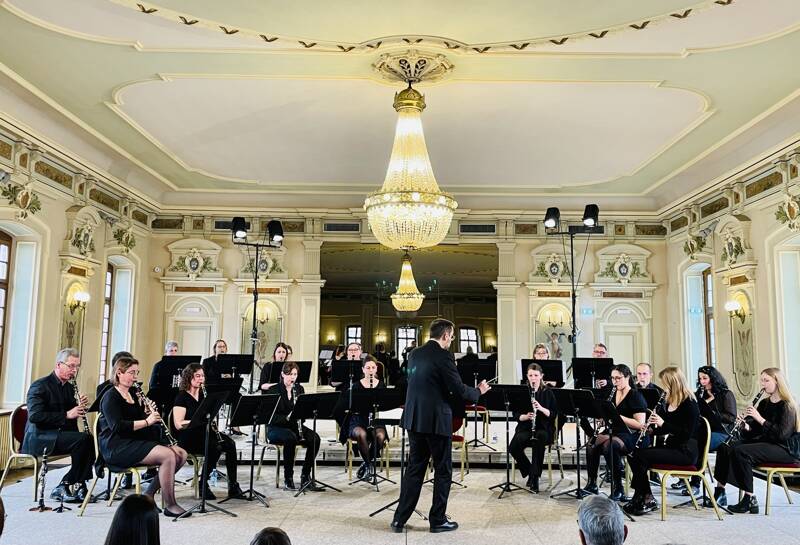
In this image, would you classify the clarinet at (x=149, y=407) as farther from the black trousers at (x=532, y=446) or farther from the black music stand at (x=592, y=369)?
the black music stand at (x=592, y=369)

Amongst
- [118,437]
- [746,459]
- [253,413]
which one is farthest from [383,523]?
[746,459]

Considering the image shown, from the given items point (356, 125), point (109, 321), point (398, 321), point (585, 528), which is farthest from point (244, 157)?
point (585, 528)

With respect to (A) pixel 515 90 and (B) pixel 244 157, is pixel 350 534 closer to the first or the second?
(A) pixel 515 90

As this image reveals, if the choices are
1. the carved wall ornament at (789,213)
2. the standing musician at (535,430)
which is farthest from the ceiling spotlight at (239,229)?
the carved wall ornament at (789,213)

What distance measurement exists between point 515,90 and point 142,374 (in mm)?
7737

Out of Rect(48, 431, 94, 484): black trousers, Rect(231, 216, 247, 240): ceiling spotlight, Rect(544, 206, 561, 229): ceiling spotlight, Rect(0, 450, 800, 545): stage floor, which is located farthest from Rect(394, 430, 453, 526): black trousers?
Rect(231, 216, 247, 240): ceiling spotlight

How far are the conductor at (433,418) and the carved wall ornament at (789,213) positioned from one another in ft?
15.3

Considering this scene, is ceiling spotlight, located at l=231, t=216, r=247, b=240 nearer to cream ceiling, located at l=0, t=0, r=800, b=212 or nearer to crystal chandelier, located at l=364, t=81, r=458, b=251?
cream ceiling, located at l=0, t=0, r=800, b=212

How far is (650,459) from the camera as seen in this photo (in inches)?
199

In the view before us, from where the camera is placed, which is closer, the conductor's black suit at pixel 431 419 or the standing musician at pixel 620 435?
the conductor's black suit at pixel 431 419

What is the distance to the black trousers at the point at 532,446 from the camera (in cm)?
589

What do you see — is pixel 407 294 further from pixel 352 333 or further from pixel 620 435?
pixel 620 435

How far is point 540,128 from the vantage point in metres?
7.45

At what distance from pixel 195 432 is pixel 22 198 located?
11.8ft
